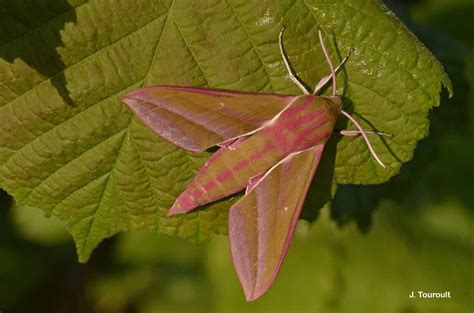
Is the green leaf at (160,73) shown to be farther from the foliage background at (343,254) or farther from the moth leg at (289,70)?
the foliage background at (343,254)

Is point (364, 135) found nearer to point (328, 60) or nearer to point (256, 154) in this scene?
point (328, 60)

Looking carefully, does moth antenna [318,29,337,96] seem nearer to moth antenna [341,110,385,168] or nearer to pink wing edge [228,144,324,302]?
moth antenna [341,110,385,168]


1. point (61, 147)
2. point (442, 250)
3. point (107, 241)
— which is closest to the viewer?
point (61, 147)

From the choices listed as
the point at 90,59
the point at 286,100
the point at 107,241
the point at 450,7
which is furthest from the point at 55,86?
the point at 450,7

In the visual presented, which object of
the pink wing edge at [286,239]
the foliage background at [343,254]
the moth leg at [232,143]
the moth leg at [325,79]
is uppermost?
the moth leg at [325,79]

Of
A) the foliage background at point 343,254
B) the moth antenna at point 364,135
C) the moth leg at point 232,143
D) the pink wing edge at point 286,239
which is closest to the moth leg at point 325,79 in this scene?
the moth antenna at point 364,135

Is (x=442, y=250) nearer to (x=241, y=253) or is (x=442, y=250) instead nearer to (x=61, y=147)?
(x=241, y=253)
